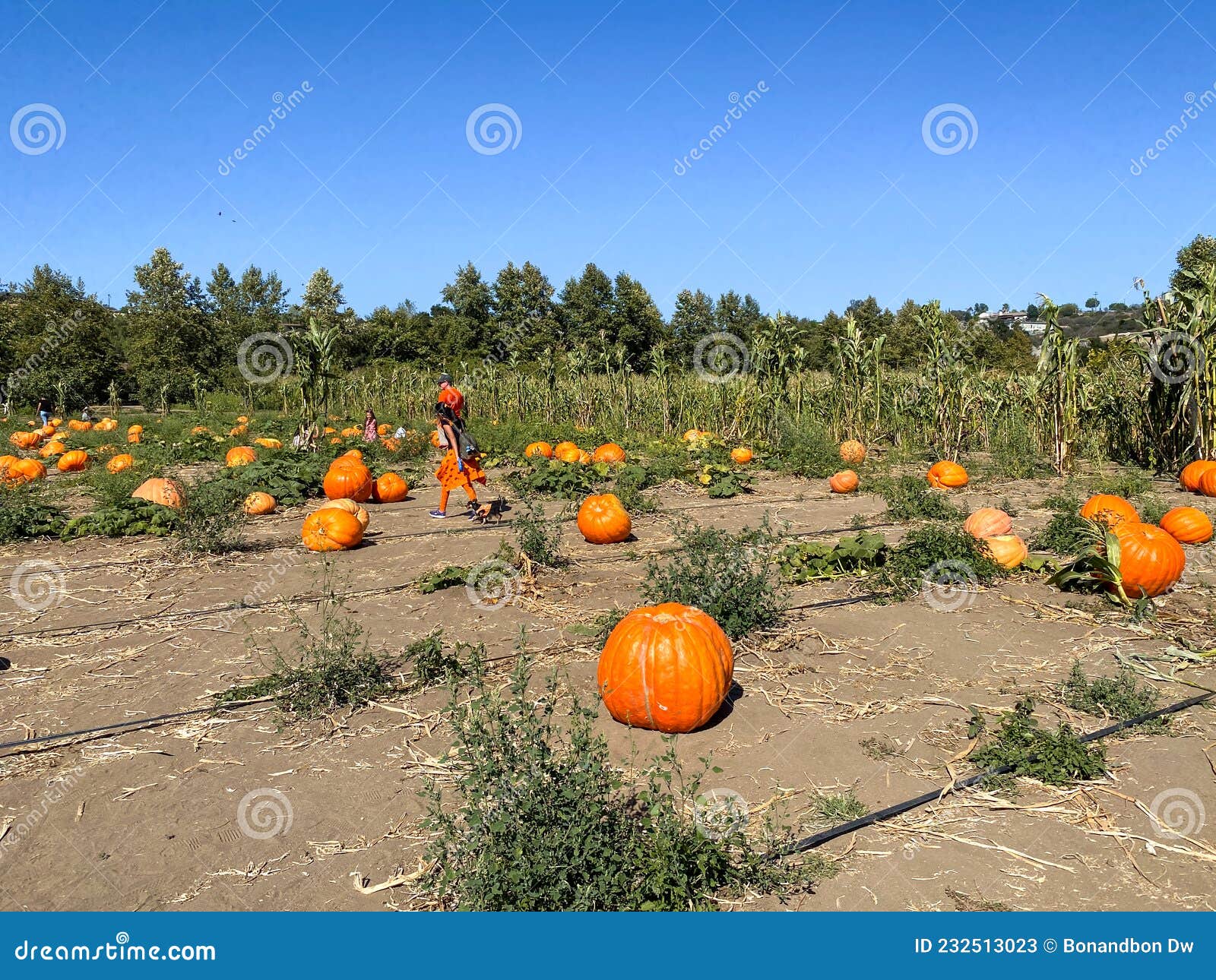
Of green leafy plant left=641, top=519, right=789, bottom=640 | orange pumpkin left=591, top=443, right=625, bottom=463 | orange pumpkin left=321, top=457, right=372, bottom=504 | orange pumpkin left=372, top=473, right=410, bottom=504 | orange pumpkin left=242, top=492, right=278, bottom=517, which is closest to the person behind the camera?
green leafy plant left=641, top=519, right=789, bottom=640

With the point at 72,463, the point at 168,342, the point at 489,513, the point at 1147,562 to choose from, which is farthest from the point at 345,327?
the point at 1147,562

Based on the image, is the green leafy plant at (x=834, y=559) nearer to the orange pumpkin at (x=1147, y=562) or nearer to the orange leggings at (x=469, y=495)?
the orange pumpkin at (x=1147, y=562)

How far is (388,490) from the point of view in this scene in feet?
42.1

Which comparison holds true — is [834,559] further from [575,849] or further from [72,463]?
[72,463]

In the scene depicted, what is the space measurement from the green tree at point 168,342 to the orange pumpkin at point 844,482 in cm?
2919

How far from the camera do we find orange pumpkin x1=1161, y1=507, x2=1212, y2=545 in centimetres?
866

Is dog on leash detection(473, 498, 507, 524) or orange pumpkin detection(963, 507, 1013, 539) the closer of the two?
orange pumpkin detection(963, 507, 1013, 539)

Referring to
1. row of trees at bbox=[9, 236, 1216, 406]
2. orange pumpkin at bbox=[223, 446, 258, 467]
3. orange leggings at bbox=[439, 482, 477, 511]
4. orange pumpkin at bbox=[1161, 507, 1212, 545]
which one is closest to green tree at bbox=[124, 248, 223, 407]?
row of trees at bbox=[9, 236, 1216, 406]

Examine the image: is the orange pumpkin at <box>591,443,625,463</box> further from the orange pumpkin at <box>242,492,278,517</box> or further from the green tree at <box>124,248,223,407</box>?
the green tree at <box>124,248,223,407</box>

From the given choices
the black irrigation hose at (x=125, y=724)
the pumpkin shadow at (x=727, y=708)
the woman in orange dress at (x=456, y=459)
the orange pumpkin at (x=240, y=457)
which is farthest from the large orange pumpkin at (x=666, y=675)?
the orange pumpkin at (x=240, y=457)

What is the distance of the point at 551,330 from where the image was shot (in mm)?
52094

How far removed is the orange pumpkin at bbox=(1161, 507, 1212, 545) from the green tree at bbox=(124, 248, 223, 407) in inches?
1341

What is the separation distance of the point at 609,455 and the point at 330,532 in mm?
6795

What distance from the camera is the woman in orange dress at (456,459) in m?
10.8
